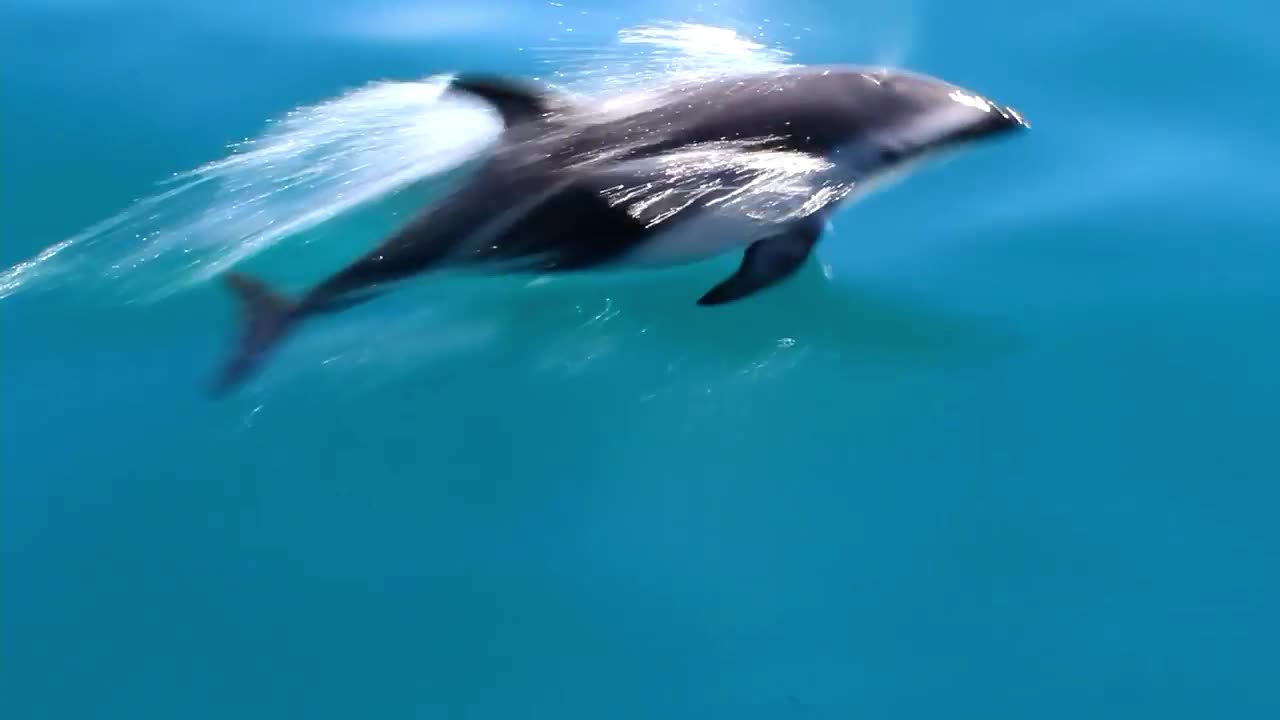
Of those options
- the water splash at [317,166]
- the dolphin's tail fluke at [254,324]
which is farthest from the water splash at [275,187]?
the dolphin's tail fluke at [254,324]

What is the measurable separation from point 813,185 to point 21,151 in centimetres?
276

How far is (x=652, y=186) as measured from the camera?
3.32 metres

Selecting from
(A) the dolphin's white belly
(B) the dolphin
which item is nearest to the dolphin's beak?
(B) the dolphin

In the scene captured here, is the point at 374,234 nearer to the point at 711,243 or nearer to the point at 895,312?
the point at 711,243

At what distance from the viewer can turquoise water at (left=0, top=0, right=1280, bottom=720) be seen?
2541mm

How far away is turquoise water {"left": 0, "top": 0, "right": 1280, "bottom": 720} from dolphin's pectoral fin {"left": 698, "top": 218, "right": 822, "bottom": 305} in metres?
0.09

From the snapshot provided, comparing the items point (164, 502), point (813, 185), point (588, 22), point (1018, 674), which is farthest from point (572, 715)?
point (588, 22)

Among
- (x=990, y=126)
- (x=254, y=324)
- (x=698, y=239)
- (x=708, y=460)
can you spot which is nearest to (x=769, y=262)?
(x=698, y=239)

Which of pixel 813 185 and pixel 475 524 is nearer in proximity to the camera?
pixel 475 524

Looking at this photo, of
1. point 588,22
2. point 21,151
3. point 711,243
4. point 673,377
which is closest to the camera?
point 673,377

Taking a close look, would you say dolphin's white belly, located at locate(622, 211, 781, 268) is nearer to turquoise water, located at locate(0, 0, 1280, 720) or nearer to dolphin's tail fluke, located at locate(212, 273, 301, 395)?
turquoise water, located at locate(0, 0, 1280, 720)

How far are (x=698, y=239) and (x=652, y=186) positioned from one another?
222 millimetres

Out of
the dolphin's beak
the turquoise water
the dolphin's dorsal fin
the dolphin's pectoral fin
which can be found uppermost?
the dolphin's beak

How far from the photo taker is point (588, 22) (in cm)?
450
